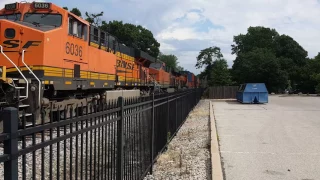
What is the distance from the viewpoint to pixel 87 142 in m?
3.76

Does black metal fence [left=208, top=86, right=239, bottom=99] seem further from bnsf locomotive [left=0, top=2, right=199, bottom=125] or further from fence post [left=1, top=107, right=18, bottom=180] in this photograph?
fence post [left=1, top=107, right=18, bottom=180]

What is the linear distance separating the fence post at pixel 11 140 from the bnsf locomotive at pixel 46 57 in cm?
625

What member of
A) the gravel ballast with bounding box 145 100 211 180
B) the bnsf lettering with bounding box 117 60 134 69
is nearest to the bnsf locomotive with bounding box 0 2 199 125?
the gravel ballast with bounding box 145 100 211 180

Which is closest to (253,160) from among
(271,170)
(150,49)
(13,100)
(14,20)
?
(271,170)

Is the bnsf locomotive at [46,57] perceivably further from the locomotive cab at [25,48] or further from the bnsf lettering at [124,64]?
the bnsf lettering at [124,64]

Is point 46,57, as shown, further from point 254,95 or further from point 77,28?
point 254,95

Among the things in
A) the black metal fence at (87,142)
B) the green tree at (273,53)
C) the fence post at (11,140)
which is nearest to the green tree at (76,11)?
the green tree at (273,53)

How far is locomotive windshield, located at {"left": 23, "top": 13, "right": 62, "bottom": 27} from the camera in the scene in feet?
39.7

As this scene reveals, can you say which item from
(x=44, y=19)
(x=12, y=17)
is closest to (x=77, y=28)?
(x=44, y=19)

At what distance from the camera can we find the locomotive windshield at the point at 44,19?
12.1m

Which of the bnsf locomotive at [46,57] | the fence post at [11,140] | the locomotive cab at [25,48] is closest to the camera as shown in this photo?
the fence post at [11,140]

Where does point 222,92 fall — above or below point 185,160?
above

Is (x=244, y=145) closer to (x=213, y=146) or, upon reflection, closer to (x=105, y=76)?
(x=213, y=146)

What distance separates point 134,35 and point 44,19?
79299mm
